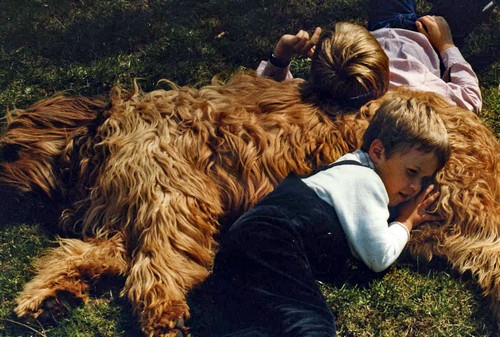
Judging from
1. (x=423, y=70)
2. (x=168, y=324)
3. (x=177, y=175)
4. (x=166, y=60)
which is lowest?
Answer: (x=168, y=324)

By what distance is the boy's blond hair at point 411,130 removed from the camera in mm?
3768

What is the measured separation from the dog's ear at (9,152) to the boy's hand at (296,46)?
75.8 inches

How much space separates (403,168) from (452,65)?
142 cm

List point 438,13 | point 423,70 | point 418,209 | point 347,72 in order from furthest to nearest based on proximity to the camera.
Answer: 1. point 438,13
2. point 423,70
3. point 347,72
4. point 418,209

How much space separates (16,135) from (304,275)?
2.00 metres

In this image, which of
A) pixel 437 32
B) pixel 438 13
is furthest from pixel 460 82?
pixel 438 13

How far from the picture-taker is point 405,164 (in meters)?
3.80

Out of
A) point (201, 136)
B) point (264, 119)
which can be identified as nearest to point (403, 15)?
point (264, 119)

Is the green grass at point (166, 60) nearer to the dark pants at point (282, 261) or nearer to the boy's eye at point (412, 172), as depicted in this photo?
the dark pants at point (282, 261)

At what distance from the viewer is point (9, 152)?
4.20 metres

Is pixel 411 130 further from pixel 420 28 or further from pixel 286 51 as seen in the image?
pixel 420 28

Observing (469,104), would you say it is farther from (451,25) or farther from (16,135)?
(16,135)

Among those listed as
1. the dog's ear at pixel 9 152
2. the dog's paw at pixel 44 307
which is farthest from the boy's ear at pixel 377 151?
the dog's ear at pixel 9 152

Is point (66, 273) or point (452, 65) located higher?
point (452, 65)
